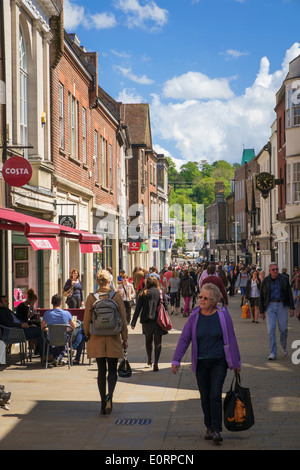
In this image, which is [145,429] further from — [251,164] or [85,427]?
[251,164]

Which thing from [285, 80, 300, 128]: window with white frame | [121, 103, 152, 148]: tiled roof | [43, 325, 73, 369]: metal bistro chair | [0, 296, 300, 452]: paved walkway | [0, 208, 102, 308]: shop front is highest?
[121, 103, 152, 148]: tiled roof

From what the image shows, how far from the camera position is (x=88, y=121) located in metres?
27.4

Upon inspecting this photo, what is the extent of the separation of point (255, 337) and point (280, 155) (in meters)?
27.2

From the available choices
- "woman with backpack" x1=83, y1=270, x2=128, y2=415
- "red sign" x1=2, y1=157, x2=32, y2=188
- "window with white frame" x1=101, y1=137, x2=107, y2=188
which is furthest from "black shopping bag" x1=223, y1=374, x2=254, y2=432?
"window with white frame" x1=101, y1=137, x2=107, y2=188

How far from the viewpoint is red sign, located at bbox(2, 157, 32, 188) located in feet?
49.3

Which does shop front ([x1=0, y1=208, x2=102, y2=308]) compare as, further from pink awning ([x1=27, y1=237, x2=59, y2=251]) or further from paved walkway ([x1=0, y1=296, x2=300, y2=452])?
paved walkway ([x1=0, y1=296, x2=300, y2=452])

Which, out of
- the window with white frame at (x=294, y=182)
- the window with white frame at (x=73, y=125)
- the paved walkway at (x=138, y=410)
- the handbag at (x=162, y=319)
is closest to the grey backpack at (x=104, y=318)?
the paved walkway at (x=138, y=410)

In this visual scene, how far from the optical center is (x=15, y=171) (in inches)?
592

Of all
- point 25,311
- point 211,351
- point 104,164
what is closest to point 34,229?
point 25,311

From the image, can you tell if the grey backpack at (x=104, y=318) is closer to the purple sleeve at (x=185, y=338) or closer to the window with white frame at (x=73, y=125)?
the purple sleeve at (x=185, y=338)

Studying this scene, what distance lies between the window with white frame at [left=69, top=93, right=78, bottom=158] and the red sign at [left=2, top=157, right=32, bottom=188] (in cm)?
892

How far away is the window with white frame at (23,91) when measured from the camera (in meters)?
18.1

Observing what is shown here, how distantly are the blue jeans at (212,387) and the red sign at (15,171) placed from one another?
8493mm
